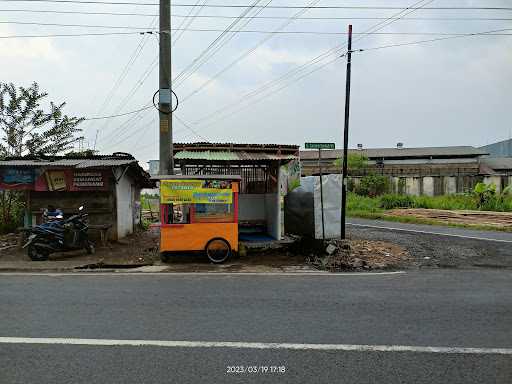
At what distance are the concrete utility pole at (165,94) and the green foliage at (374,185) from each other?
2417cm

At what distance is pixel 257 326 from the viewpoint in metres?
5.39

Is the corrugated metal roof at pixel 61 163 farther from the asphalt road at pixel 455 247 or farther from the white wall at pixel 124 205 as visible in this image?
the asphalt road at pixel 455 247

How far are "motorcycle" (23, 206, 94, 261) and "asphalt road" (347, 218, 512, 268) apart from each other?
28.3ft

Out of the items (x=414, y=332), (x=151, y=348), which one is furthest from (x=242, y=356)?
(x=414, y=332)

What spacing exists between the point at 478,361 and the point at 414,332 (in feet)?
3.00

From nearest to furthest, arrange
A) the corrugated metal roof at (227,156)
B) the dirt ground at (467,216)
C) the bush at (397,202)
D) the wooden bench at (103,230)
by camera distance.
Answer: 1. the corrugated metal roof at (227,156)
2. the wooden bench at (103,230)
3. the dirt ground at (467,216)
4. the bush at (397,202)

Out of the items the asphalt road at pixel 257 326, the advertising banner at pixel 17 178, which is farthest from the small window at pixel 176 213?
the advertising banner at pixel 17 178

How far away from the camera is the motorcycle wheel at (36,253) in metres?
11.3

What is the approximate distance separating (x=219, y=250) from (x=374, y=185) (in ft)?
82.0

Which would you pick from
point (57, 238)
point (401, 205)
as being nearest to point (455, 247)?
point (57, 238)

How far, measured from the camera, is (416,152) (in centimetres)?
5259

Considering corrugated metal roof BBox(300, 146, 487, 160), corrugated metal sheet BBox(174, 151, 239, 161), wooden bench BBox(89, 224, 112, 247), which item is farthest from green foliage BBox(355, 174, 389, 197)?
wooden bench BBox(89, 224, 112, 247)

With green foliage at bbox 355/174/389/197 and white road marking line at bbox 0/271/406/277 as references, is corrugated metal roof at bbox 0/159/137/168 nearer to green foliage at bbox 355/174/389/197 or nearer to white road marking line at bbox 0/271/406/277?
white road marking line at bbox 0/271/406/277

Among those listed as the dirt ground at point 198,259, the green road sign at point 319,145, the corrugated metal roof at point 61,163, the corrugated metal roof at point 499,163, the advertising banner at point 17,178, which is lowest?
the dirt ground at point 198,259
